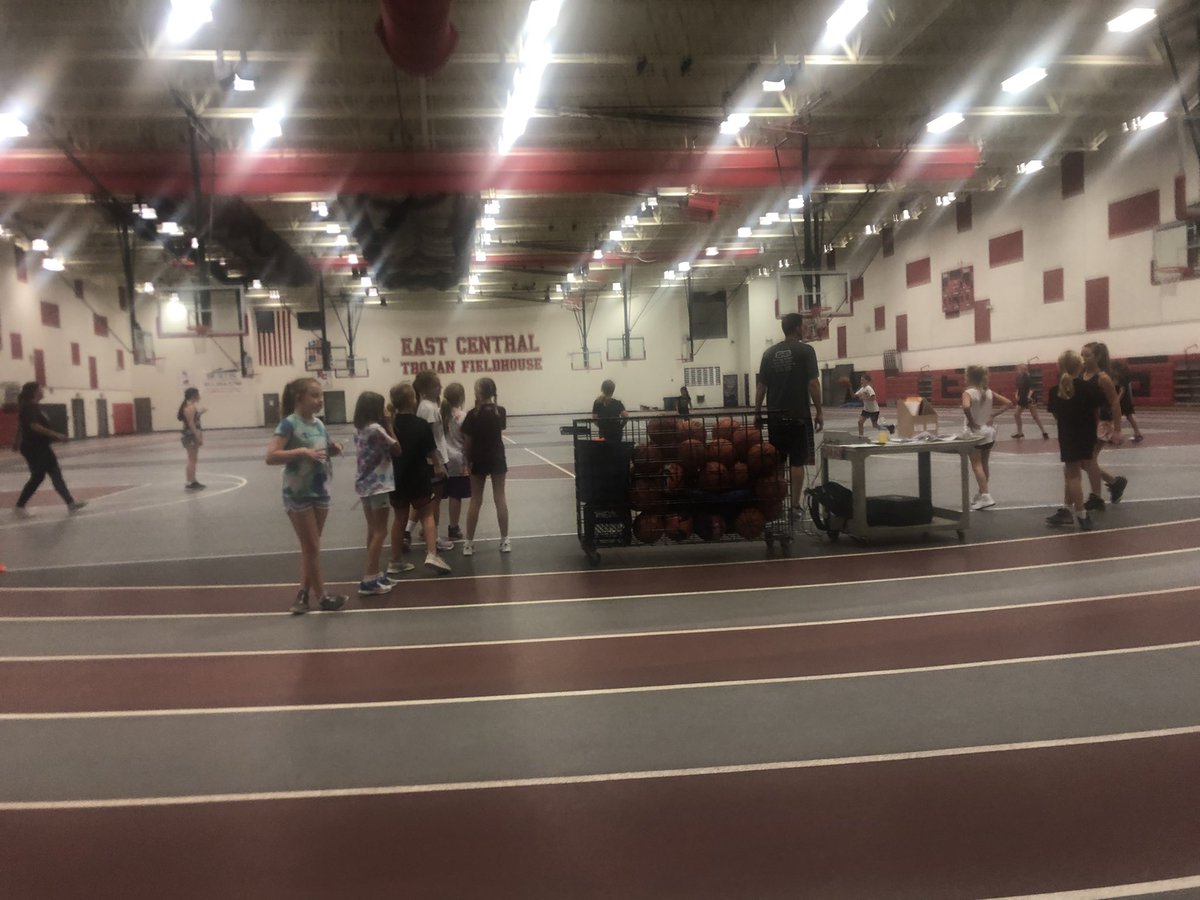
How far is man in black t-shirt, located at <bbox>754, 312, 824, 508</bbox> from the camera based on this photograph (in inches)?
262

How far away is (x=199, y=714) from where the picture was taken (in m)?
3.79

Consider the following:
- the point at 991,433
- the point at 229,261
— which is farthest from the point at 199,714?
the point at 229,261

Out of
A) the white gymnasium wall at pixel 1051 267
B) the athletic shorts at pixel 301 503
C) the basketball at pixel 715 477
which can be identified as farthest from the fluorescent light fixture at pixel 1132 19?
the athletic shorts at pixel 301 503

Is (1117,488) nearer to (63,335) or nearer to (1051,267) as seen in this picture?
(1051,267)

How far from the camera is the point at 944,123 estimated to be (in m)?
21.1

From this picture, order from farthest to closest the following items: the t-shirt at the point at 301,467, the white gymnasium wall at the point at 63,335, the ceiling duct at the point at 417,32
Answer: the white gymnasium wall at the point at 63,335, the ceiling duct at the point at 417,32, the t-shirt at the point at 301,467

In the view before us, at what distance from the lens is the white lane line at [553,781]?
2947 millimetres

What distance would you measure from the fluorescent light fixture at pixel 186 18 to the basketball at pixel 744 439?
12.3 metres

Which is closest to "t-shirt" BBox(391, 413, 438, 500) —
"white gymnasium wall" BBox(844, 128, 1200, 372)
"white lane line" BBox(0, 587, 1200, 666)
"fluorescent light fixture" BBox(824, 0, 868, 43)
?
"white lane line" BBox(0, 587, 1200, 666)

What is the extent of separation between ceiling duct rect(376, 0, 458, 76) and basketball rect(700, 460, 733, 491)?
679cm

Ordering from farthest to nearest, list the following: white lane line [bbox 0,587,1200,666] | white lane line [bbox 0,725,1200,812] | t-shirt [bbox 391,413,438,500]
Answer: t-shirt [bbox 391,413,438,500] → white lane line [bbox 0,587,1200,666] → white lane line [bbox 0,725,1200,812]

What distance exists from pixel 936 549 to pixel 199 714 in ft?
18.1

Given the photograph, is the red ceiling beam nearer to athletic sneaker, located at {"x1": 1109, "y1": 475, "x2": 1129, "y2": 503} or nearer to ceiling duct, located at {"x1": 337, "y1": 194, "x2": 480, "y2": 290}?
ceiling duct, located at {"x1": 337, "y1": 194, "x2": 480, "y2": 290}

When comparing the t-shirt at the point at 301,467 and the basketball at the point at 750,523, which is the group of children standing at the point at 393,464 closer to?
the t-shirt at the point at 301,467
